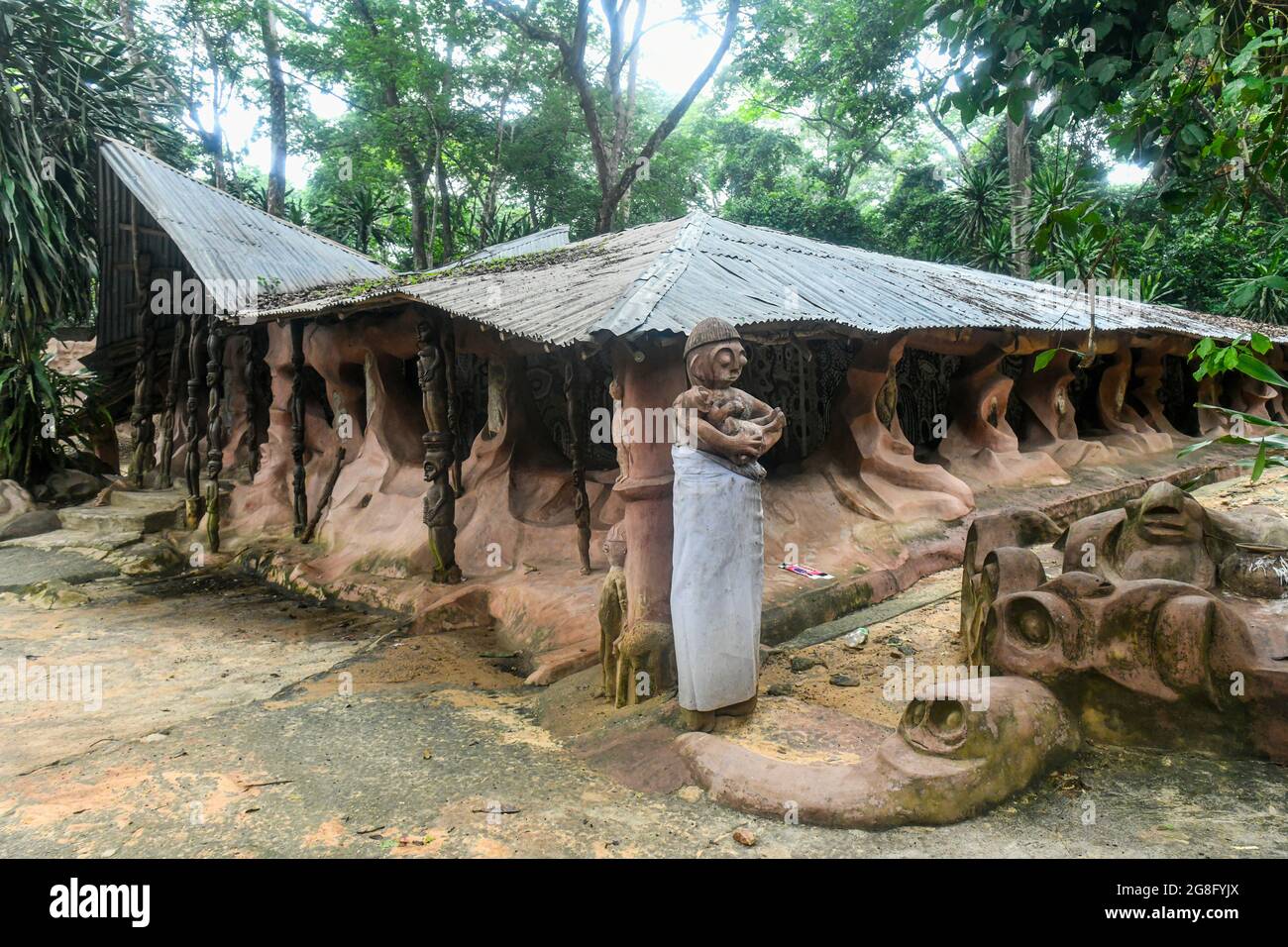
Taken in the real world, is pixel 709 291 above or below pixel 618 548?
above

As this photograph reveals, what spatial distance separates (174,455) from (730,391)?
1225 cm

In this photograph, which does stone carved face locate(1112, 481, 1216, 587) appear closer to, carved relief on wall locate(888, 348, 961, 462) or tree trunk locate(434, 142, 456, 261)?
carved relief on wall locate(888, 348, 961, 462)

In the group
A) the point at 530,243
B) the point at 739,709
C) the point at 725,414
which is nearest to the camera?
the point at 725,414

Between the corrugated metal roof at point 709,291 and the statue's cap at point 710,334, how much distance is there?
353mm

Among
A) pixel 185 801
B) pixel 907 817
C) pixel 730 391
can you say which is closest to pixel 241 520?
pixel 185 801

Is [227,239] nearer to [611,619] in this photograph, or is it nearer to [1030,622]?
[611,619]

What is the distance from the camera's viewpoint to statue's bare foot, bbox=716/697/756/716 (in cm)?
439

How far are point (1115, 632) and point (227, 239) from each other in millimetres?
11859

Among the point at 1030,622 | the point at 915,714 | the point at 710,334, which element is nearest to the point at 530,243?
the point at 710,334

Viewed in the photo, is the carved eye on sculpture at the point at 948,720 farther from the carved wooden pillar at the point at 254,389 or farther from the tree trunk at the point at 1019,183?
the tree trunk at the point at 1019,183

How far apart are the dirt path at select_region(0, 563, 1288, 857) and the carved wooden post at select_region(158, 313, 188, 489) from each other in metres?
6.36

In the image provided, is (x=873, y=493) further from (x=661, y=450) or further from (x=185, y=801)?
(x=185, y=801)

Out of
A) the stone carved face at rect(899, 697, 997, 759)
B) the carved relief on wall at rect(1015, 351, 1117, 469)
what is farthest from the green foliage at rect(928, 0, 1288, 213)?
the carved relief on wall at rect(1015, 351, 1117, 469)

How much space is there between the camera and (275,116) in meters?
18.8
